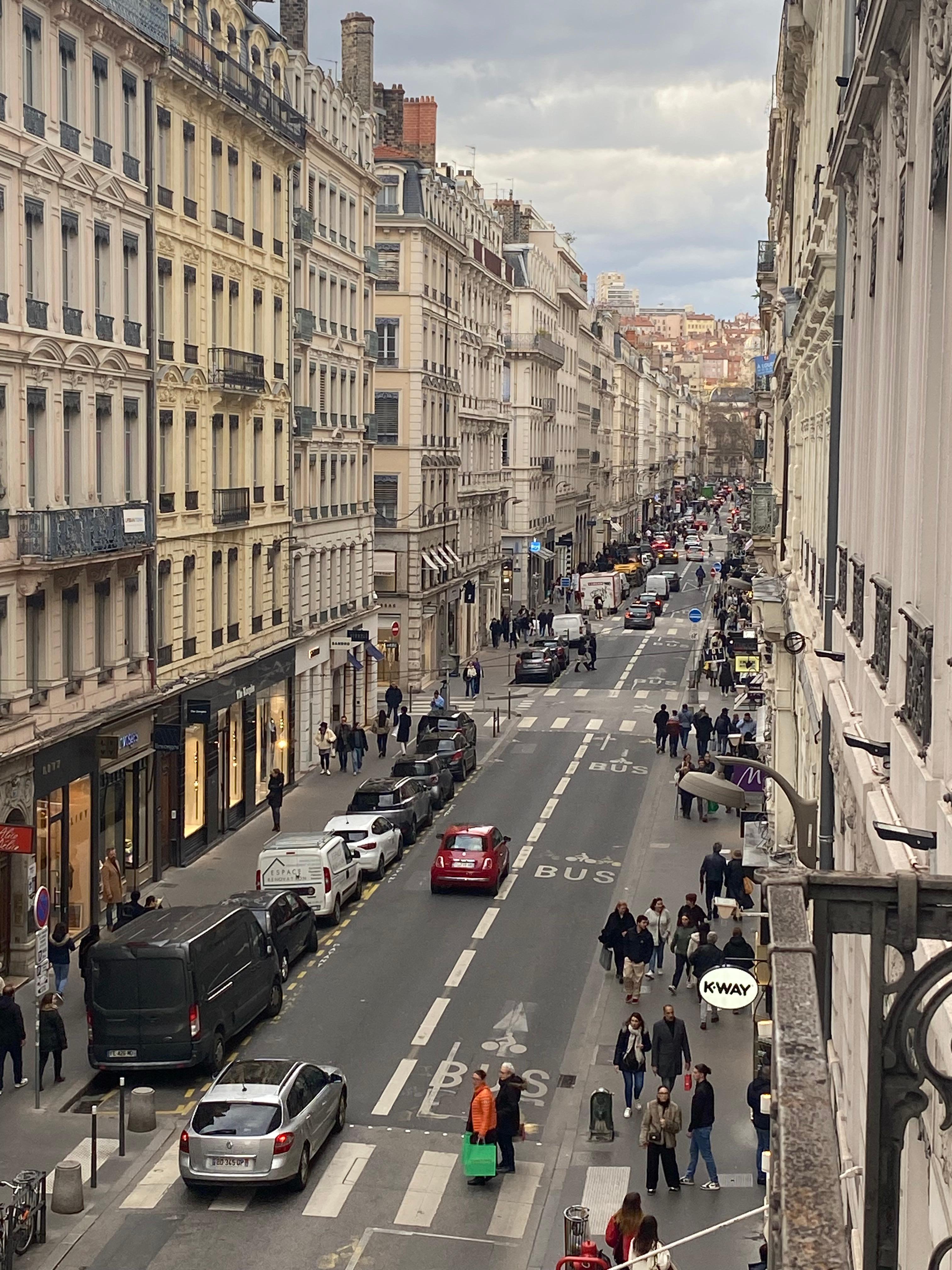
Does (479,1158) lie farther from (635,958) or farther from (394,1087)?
(635,958)

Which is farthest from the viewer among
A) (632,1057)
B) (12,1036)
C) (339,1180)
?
(12,1036)

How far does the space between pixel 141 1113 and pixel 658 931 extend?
1059cm

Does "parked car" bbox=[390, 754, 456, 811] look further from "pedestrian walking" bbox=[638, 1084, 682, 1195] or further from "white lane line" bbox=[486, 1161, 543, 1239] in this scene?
"pedestrian walking" bbox=[638, 1084, 682, 1195]

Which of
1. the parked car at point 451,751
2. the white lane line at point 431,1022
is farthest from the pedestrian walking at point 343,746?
the white lane line at point 431,1022

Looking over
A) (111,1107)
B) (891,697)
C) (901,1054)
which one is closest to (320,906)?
(111,1107)

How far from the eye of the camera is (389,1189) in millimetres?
19688

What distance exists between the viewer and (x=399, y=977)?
2814 cm

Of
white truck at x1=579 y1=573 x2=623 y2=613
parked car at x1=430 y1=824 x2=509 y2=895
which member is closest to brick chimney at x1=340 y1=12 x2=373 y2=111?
parked car at x1=430 y1=824 x2=509 y2=895

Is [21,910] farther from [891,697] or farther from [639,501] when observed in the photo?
[639,501]

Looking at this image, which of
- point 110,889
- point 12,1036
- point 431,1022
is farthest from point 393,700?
point 12,1036

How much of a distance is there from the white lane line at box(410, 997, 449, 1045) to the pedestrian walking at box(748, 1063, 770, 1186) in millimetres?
6338

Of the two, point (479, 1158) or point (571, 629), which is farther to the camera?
point (571, 629)

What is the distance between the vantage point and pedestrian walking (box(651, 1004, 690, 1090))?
2144 centimetres

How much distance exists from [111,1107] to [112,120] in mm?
19645
